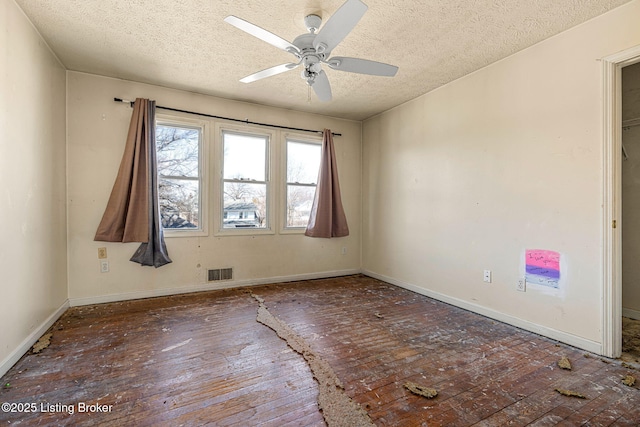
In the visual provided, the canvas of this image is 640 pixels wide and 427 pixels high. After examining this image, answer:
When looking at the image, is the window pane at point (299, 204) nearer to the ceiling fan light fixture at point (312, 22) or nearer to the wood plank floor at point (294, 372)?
the wood plank floor at point (294, 372)

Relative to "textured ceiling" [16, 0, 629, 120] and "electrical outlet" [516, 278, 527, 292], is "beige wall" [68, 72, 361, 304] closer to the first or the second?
"textured ceiling" [16, 0, 629, 120]

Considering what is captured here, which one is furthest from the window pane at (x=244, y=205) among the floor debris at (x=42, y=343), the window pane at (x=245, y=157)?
the floor debris at (x=42, y=343)

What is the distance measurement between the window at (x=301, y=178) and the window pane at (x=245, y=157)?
0.42 meters

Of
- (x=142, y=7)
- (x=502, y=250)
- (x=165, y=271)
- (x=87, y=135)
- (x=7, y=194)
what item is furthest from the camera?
(x=165, y=271)

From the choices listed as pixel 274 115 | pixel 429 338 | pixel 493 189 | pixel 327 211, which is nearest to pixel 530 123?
pixel 493 189

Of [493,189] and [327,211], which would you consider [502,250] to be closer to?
[493,189]

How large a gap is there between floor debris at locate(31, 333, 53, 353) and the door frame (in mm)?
4194

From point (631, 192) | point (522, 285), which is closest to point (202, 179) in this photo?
point (522, 285)

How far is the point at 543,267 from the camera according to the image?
8.20 feet

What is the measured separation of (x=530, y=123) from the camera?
8.48 feet

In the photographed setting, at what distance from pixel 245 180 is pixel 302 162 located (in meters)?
0.95

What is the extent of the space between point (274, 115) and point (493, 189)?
9.73 feet

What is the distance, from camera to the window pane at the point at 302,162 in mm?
4355

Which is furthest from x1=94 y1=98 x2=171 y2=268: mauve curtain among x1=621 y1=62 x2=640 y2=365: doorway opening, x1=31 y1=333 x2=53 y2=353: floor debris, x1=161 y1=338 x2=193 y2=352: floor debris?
x1=621 y1=62 x2=640 y2=365: doorway opening
